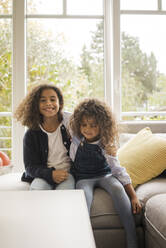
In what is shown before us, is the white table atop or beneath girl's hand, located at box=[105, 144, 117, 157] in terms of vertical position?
beneath

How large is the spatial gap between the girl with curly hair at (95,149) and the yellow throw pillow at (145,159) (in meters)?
0.11

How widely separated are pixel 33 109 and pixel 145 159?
83 cm

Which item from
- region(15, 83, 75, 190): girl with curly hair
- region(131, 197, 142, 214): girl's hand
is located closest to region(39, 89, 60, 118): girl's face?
region(15, 83, 75, 190): girl with curly hair

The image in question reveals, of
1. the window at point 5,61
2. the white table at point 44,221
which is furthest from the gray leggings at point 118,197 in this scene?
the window at point 5,61

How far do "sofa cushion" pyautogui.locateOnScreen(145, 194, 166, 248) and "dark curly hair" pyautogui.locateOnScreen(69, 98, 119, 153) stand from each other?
46 cm

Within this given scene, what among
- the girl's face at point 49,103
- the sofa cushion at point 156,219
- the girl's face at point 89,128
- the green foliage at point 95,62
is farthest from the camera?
the green foliage at point 95,62

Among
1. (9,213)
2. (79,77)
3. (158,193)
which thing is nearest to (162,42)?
(79,77)

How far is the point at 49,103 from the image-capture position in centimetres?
194

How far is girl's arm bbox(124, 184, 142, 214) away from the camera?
156 centimetres

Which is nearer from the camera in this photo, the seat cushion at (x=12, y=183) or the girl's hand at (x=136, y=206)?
the girl's hand at (x=136, y=206)

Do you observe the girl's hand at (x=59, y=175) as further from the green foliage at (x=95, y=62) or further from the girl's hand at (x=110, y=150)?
the green foliage at (x=95, y=62)

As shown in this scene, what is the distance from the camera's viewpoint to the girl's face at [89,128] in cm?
180

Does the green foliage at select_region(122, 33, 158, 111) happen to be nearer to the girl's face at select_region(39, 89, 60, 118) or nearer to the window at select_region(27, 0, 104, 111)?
the window at select_region(27, 0, 104, 111)

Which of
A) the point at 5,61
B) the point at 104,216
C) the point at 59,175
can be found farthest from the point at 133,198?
the point at 5,61
